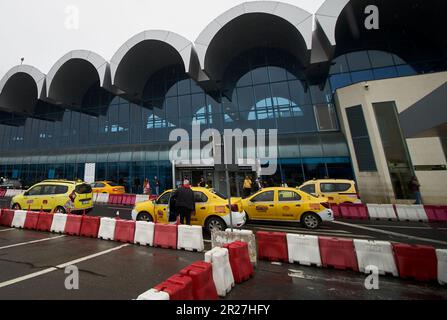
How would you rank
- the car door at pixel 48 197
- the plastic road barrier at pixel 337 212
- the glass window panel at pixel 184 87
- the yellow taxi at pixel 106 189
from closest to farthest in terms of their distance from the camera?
the car door at pixel 48 197, the plastic road barrier at pixel 337 212, the yellow taxi at pixel 106 189, the glass window panel at pixel 184 87

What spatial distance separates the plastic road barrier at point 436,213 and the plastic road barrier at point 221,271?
11.3 metres

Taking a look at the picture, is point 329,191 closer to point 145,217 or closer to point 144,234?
point 145,217

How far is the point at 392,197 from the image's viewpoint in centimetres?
1397

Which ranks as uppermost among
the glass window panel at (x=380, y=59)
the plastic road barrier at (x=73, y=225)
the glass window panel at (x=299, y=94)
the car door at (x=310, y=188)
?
the glass window panel at (x=380, y=59)

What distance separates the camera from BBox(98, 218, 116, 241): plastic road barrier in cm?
704

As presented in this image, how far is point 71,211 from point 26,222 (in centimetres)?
161

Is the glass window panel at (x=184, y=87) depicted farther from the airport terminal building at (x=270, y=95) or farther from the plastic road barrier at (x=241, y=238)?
the plastic road barrier at (x=241, y=238)

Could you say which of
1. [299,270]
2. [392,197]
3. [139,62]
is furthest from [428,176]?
→ [139,62]

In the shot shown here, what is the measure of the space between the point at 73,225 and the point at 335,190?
40.7 feet

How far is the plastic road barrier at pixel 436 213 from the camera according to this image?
9.71 metres

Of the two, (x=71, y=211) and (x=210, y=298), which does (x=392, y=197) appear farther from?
(x=71, y=211)

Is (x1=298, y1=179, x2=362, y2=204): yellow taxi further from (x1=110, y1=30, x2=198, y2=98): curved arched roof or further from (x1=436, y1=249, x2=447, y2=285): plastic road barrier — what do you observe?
(x1=110, y1=30, x2=198, y2=98): curved arched roof

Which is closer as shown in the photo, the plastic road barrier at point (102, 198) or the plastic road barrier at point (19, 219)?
the plastic road barrier at point (19, 219)

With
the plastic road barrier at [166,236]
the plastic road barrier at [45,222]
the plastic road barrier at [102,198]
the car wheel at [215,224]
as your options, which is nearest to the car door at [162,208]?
the plastic road barrier at [166,236]
